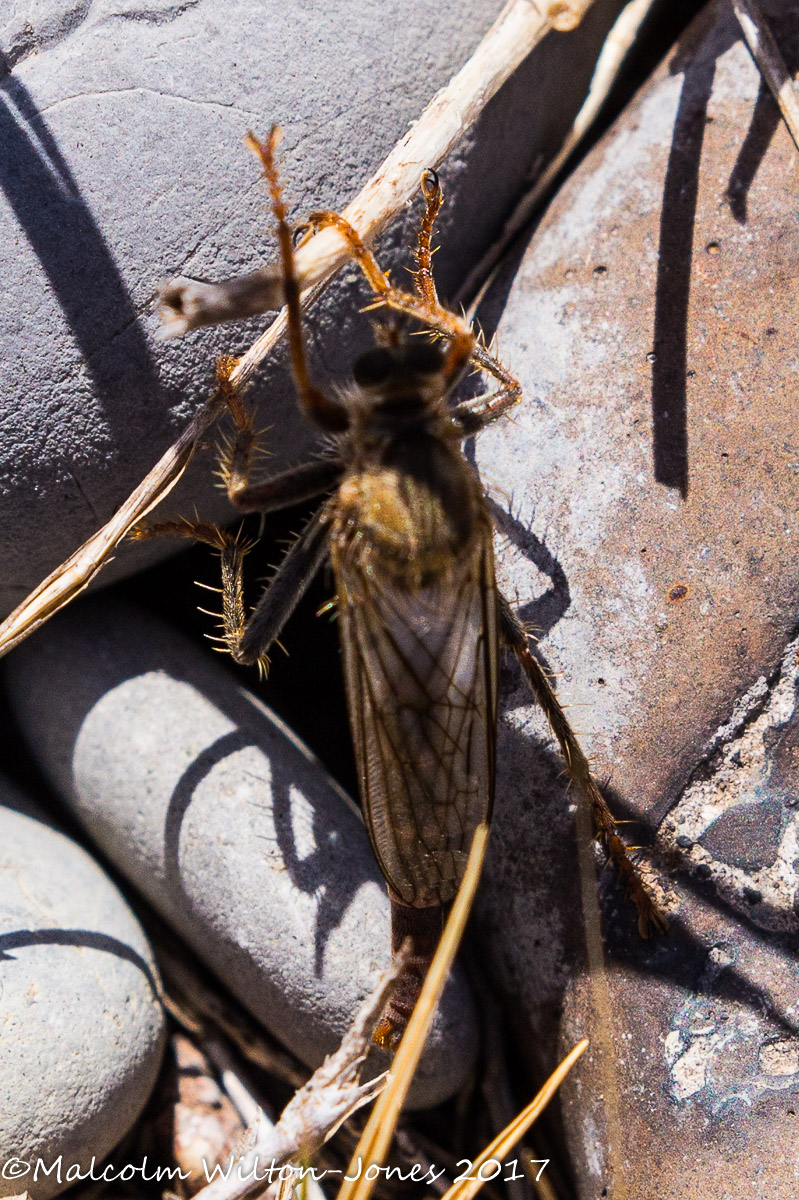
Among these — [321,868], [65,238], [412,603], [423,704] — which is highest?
[65,238]

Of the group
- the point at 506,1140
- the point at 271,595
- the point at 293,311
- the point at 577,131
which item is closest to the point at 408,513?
the point at 293,311

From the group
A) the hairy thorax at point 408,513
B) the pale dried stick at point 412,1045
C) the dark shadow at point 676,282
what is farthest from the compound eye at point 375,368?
the pale dried stick at point 412,1045

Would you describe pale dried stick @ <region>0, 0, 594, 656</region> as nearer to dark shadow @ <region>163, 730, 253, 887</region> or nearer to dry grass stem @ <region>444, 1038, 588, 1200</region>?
dark shadow @ <region>163, 730, 253, 887</region>

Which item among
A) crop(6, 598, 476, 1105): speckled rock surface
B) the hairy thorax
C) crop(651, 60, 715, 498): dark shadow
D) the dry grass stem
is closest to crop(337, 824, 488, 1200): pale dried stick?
the dry grass stem

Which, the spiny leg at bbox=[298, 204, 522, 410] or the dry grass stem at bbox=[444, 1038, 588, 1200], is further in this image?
the spiny leg at bbox=[298, 204, 522, 410]

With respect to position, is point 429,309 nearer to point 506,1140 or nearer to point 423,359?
point 423,359

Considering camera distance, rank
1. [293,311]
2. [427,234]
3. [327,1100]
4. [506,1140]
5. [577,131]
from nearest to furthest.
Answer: [327,1100], [293,311], [506,1140], [427,234], [577,131]
